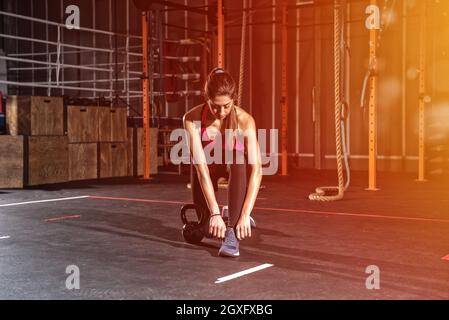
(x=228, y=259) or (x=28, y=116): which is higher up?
(x=28, y=116)

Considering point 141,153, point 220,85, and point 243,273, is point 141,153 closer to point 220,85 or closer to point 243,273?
point 220,85

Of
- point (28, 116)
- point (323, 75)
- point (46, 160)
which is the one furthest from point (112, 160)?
point (323, 75)

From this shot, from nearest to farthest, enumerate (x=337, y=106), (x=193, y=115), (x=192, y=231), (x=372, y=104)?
(x=193, y=115), (x=192, y=231), (x=337, y=106), (x=372, y=104)

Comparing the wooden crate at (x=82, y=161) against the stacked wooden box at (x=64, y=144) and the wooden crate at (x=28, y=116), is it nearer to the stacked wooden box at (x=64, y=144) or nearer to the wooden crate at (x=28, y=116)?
the stacked wooden box at (x=64, y=144)

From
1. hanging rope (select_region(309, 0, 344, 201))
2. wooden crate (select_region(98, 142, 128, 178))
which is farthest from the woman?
wooden crate (select_region(98, 142, 128, 178))

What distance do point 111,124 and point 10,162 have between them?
6.47 ft

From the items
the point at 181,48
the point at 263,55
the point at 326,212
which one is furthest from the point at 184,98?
the point at 326,212

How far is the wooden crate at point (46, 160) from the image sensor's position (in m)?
8.51

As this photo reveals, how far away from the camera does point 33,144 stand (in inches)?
335

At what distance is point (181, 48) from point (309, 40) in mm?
2764

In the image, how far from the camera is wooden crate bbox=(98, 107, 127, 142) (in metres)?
9.63

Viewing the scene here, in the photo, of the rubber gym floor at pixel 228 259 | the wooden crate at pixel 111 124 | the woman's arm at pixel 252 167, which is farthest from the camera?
the wooden crate at pixel 111 124

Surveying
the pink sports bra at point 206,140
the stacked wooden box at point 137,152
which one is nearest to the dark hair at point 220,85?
the pink sports bra at point 206,140

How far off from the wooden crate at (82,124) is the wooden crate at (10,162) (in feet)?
3.09
